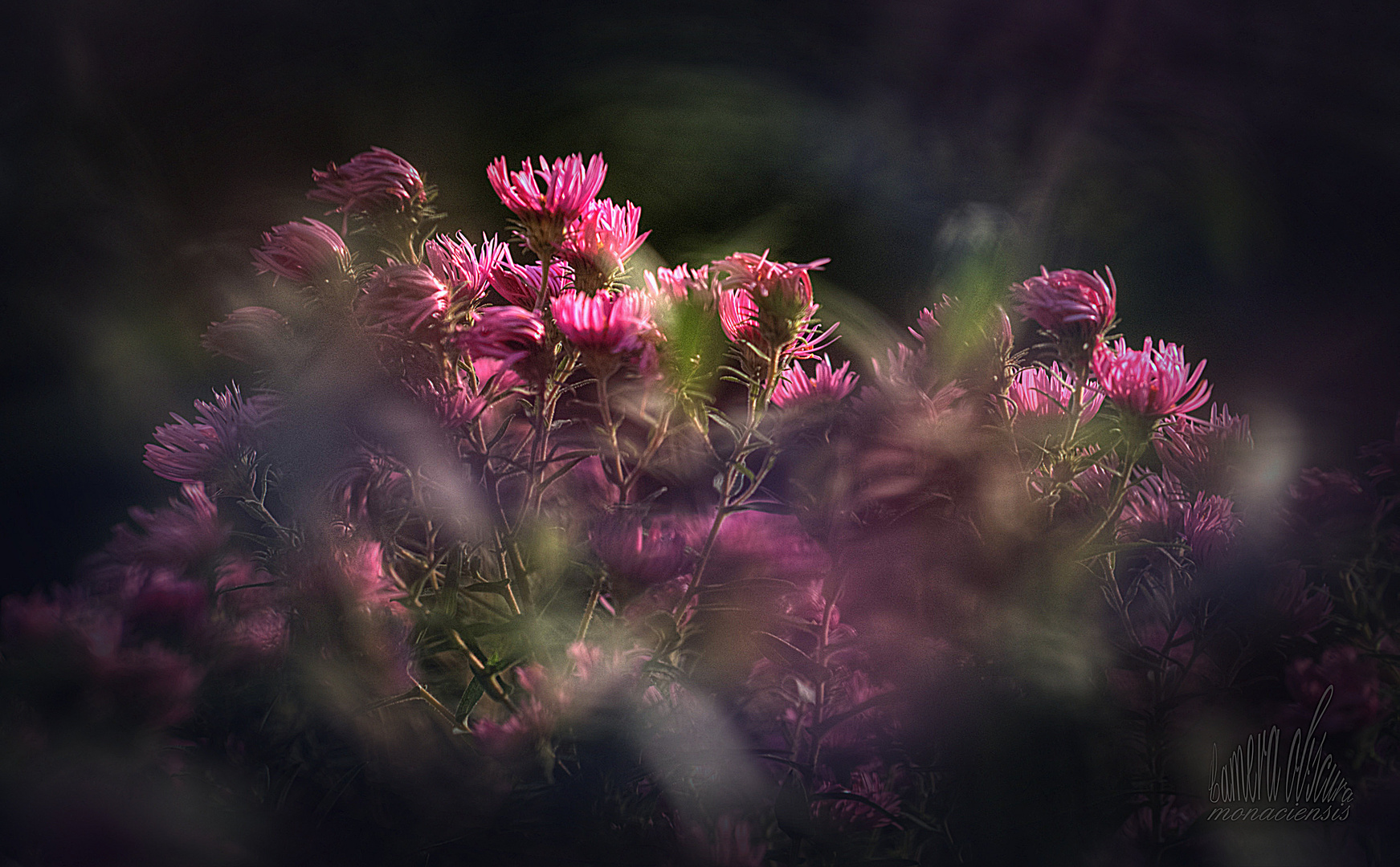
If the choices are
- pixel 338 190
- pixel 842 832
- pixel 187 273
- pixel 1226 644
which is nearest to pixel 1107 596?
pixel 1226 644

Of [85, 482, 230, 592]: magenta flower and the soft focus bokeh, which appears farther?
[85, 482, 230, 592]: magenta flower

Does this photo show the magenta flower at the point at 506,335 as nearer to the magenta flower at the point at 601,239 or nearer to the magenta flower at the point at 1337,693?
the magenta flower at the point at 601,239

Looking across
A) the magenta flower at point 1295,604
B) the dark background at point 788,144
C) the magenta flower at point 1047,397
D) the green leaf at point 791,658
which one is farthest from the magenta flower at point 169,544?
the magenta flower at point 1295,604

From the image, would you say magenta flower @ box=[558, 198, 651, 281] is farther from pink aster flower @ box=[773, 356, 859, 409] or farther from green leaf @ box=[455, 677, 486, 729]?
green leaf @ box=[455, 677, 486, 729]

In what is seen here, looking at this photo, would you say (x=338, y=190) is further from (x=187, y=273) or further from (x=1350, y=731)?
(x=1350, y=731)

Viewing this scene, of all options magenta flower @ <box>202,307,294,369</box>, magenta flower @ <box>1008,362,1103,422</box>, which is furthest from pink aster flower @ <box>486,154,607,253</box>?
magenta flower @ <box>1008,362,1103,422</box>
